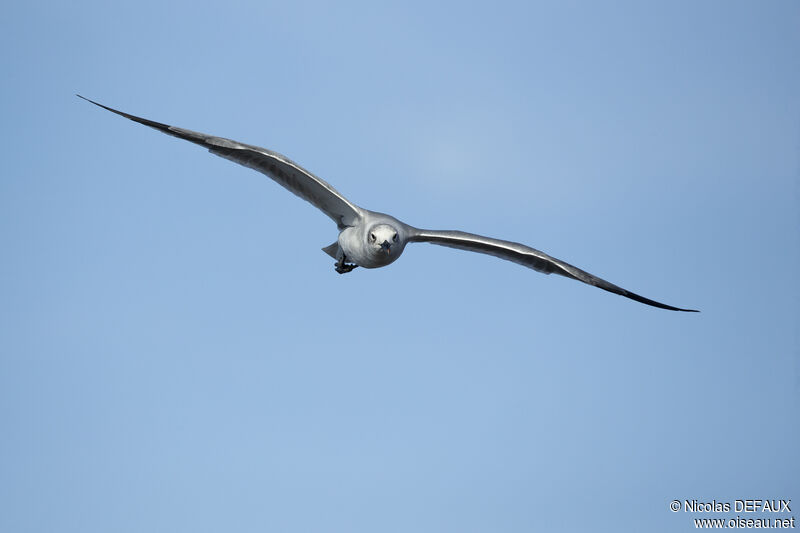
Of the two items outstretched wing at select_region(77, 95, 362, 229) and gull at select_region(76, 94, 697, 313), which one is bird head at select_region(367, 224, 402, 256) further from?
outstretched wing at select_region(77, 95, 362, 229)

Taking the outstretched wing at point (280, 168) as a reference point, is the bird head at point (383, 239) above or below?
below

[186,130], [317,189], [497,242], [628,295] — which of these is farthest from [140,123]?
[628,295]

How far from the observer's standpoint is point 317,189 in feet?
85.7

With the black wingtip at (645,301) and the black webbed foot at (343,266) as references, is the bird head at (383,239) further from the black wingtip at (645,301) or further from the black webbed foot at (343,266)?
the black wingtip at (645,301)

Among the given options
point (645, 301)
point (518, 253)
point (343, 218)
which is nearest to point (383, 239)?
point (343, 218)

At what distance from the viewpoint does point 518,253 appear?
2855 cm

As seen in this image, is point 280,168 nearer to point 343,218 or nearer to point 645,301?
point 343,218

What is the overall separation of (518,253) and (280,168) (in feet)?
21.9

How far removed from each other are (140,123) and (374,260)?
20.4 ft

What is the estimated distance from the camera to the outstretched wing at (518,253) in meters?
27.3

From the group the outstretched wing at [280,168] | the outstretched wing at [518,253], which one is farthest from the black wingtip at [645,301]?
the outstretched wing at [280,168]

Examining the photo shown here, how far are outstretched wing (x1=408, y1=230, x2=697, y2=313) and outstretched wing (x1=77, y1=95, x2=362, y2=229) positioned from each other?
1.87 metres

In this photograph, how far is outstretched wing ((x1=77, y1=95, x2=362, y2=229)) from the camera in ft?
83.8

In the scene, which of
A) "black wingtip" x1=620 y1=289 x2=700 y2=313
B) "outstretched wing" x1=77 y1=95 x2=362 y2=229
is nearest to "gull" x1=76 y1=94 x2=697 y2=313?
Result: "outstretched wing" x1=77 y1=95 x2=362 y2=229
